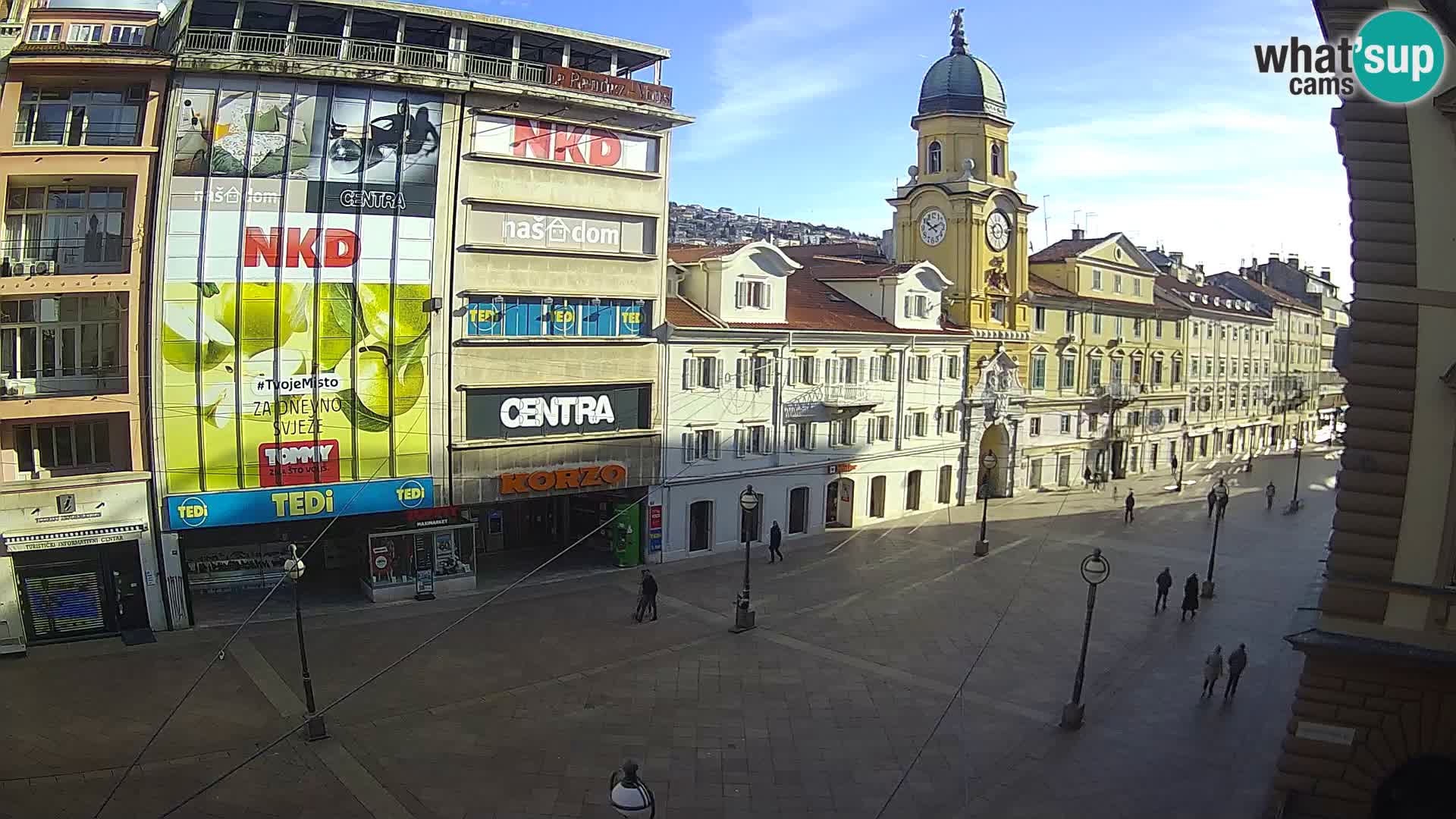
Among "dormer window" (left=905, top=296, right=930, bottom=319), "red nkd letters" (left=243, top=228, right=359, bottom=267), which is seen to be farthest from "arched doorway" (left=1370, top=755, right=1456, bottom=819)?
"dormer window" (left=905, top=296, right=930, bottom=319)

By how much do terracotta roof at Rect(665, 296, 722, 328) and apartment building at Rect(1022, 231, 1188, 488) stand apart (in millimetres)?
23444

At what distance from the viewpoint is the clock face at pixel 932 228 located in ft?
167

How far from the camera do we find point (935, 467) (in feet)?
158

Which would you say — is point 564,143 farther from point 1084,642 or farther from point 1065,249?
point 1065,249

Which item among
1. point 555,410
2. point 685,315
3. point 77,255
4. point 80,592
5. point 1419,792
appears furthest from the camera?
point 685,315

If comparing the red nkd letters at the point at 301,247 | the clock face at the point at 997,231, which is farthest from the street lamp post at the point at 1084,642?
the clock face at the point at 997,231

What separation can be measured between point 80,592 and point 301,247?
417 inches

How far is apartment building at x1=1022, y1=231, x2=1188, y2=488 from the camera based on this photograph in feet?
181

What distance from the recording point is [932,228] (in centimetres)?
5128

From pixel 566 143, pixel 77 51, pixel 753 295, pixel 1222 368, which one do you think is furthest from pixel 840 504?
pixel 1222 368

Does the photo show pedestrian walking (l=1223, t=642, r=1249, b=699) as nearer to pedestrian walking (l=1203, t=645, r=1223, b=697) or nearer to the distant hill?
pedestrian walking (l=1203, t=645, r=1223, b=697)

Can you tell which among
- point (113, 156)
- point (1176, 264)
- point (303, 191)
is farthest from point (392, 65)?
point (1176, 264)

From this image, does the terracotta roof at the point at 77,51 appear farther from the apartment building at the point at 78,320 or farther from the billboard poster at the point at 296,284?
the billboard poster at the point at 296,284

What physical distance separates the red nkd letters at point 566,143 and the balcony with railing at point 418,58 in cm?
125
